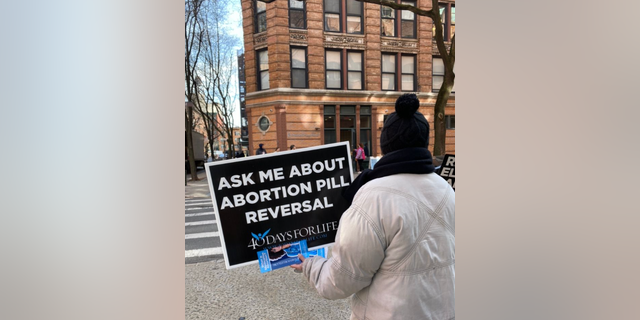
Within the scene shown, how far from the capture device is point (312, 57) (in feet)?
38.1

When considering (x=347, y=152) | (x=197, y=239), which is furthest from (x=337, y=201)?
(x=197, y=239)

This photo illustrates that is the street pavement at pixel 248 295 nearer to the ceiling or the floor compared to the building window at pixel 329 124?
nearer to the floor

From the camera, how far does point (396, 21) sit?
31.2 ft

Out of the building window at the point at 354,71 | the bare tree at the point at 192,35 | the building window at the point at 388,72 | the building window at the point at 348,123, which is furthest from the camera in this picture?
the building window at the point at 348,123

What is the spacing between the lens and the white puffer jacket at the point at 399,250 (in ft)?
3.88

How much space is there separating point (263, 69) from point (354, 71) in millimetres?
3637

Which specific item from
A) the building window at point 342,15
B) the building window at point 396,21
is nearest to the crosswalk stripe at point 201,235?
the building window at point 342,15

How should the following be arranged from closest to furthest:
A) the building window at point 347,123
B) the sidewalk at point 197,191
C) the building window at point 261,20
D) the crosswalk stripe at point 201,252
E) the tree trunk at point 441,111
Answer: the tree trunk at point 441,111 → the crosswalk stripe at point 201,252 → the building window at point 261,20 → the building window at point 347,123 → the sidewalk at point 197,191

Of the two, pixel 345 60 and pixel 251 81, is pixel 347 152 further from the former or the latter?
pixel 251 81

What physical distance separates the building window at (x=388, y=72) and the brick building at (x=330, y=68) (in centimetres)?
3

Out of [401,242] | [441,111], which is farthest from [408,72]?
[401,242]

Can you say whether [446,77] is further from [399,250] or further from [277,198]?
[399,250]

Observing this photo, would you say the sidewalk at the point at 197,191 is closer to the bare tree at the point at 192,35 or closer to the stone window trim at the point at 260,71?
the bare tree at the point at 192,35

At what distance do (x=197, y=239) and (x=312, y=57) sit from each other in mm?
7790
